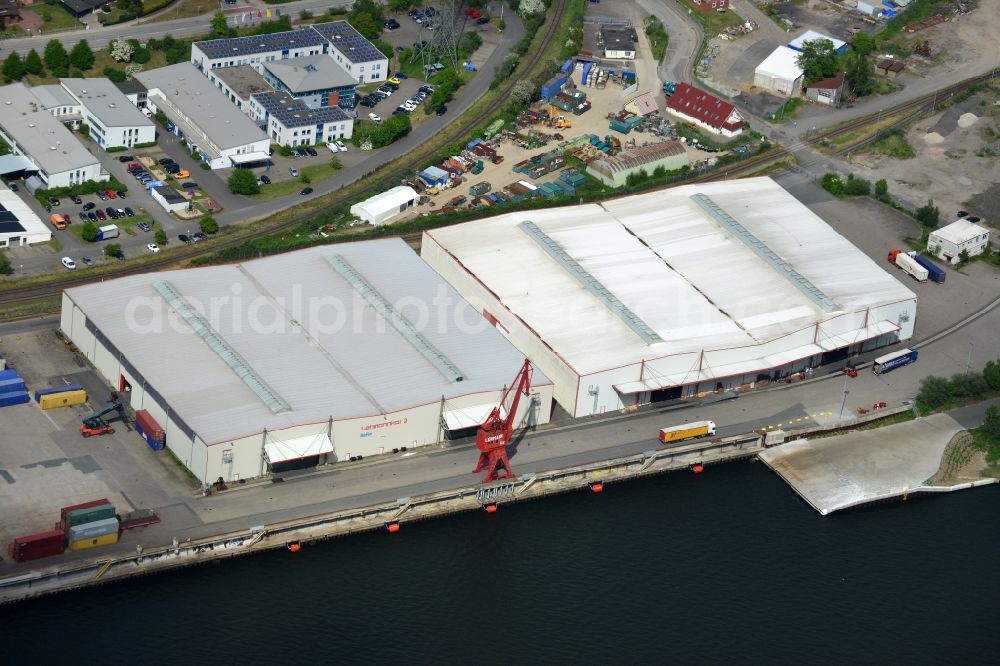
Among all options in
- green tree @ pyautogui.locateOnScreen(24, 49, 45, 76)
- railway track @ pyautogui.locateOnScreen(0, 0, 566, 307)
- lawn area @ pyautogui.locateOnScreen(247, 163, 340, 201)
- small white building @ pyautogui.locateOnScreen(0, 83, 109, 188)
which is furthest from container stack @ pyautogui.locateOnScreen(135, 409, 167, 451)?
green tree @ pyautogui.locateOnScreen(24, 49, 45, 76)

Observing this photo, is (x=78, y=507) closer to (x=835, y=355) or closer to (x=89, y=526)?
(x=89, y=526)

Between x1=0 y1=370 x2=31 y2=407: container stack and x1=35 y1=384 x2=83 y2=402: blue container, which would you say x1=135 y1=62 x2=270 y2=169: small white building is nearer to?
x1=35 y1=384 x2=83 y2=402: blue container

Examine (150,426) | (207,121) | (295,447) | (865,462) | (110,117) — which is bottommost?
(865,462)

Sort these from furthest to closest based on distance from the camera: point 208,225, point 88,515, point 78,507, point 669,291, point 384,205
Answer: point 384,205
point 208,225
point 669,291
point 78,507
point 88,515

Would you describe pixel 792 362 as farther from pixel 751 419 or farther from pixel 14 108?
pixel 14 108

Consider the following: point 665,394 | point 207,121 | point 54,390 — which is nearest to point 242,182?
point 207,121

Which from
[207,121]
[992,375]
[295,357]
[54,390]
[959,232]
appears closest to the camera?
[54,390]

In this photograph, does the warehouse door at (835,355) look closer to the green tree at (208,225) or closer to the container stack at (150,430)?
the container stack at (150,430)
